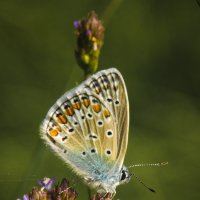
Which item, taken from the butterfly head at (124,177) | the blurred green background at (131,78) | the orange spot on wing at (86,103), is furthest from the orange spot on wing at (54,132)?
the blurred green background at (131,78)

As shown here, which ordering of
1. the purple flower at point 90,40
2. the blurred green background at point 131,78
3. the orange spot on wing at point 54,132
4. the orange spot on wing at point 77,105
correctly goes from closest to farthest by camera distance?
the orange spot on wing at point 54,132, the orange spot on wing at point 77,105, the purple flower at point 90,40, the blurred green background at point 131,78

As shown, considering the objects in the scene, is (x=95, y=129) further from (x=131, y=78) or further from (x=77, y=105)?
(x=131, y=78)

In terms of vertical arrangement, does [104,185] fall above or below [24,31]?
below

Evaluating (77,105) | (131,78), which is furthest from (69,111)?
(131,78)

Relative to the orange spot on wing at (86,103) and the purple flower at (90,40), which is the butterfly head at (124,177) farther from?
the purple flower at (90,40)

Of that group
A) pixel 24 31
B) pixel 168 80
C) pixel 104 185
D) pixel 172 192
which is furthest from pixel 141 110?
pixel 104 185

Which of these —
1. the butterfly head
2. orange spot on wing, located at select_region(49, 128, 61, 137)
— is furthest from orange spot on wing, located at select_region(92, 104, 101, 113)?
the butterfly head

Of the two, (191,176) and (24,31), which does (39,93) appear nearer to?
(24,31)
